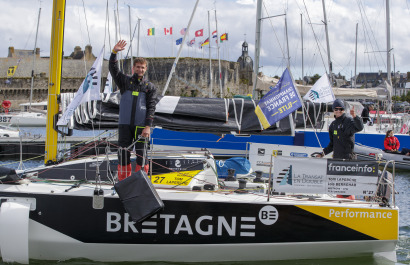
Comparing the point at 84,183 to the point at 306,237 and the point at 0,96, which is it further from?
the point at 0,96

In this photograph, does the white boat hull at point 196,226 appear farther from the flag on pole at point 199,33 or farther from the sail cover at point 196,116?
the flag on pole at point 199,33

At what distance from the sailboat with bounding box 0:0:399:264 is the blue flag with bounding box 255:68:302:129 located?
36.3 inches

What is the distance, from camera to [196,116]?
6.29 m

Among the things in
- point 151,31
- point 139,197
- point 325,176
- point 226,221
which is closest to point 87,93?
point 139,197

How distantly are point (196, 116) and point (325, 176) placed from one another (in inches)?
71.8

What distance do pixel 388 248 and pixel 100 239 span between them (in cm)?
312

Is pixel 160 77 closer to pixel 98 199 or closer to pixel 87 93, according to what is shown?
pixel 87 93

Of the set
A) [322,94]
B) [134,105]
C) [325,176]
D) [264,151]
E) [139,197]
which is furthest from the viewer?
[322,94]

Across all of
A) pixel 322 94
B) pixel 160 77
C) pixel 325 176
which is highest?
pixel 160 77

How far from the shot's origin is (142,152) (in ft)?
18.7

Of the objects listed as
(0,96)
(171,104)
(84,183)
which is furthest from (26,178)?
(0,96)

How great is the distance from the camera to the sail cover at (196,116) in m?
6.27

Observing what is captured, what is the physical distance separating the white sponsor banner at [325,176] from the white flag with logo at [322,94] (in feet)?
28.6

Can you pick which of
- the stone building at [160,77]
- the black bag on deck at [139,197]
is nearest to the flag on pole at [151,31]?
the stone building at [160,77]
